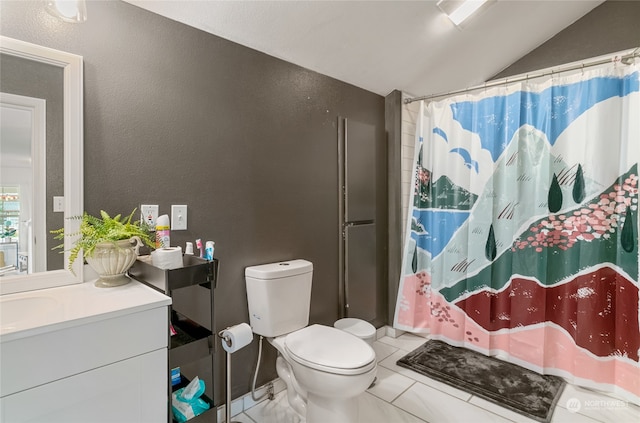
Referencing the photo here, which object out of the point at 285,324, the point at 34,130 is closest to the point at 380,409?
the point at 285,324

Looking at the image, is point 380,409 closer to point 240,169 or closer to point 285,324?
point 285,324

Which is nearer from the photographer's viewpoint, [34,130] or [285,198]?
[34,130]

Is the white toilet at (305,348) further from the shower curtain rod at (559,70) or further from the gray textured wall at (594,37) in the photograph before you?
the gray textured wall at (594,37)

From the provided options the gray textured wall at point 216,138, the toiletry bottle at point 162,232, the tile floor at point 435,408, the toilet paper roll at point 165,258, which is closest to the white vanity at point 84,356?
the toilet paper roll at point 165,258

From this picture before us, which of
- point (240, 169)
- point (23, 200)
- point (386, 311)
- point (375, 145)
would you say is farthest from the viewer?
point (386, 311)

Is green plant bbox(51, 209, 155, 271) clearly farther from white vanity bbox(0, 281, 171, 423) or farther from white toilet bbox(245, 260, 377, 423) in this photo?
white toilet bbox(245, 260, 377, 423)

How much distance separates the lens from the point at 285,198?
79.2 inches

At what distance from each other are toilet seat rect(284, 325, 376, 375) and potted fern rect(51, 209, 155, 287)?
0.87m

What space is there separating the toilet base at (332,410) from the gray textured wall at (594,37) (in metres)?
2.89

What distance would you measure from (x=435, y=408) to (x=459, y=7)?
2.40 m

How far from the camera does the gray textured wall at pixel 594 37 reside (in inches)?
86.0

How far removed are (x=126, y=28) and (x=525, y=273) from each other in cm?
273

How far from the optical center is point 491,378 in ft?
6.73

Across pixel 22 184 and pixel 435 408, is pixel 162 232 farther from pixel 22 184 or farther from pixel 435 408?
pixel 435 408
